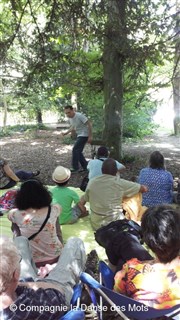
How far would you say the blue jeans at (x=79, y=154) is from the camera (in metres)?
8.04

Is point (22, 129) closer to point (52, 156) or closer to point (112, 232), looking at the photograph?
point (52, 156)

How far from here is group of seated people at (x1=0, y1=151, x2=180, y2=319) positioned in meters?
1.81

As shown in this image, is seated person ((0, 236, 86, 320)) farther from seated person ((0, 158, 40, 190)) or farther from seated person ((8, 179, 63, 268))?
seated person ((0, 158, 40, 190))

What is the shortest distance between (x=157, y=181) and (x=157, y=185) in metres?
0.06

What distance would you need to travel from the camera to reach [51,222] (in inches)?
115

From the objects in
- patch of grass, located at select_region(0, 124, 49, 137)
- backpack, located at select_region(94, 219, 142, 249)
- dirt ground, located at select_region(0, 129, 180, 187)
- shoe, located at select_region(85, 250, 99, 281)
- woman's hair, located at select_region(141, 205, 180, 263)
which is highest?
patch of grass, located at select_region(0, 124, 49, 137)

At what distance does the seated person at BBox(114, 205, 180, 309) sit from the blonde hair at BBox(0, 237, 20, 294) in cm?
71

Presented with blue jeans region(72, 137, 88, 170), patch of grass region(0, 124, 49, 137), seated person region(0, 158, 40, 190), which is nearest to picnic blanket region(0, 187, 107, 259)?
seated person region(0, 158, 40, 190)

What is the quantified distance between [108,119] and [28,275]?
625cm

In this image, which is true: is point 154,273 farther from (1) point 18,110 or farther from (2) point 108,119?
(1) point 18,110

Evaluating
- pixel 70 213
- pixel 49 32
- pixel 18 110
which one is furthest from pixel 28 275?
pixel 18 110

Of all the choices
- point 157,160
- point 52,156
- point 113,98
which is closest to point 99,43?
point 113,98

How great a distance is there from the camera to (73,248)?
2730 mm

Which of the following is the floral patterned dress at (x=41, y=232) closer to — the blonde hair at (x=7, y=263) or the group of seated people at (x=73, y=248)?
the group of seated people at (x=73, y=248)
